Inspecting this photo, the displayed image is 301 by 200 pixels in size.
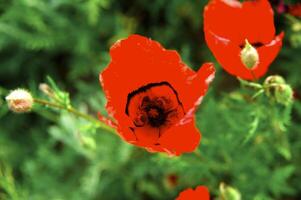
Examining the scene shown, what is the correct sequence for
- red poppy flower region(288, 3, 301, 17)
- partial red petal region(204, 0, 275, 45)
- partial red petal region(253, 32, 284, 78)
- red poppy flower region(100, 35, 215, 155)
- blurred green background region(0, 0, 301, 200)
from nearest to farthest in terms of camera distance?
red poppy flower region(100, 35, 215, 155), partial red petal region(253, 32, 284, 78), partial red petal region(204, 0, 275, 45), red poppy flower region(288, 3, 301, 17), blurred green background region(0, 0, 301, 200)

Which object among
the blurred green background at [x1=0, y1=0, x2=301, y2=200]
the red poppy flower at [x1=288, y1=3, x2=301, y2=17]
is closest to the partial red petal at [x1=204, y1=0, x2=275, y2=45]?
the red poppy flower at [x1=288, y1=3, x2=301, y2=17]

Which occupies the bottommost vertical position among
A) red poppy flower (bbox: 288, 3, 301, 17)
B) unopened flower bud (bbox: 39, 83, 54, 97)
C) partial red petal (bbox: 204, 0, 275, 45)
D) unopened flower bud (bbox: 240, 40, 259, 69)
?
red poppy flower (bbox: 288, 3, 301, 17)

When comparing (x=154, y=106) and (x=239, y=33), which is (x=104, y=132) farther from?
(x=239, y=33)

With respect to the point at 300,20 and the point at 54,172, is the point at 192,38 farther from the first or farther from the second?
the point at 54,172

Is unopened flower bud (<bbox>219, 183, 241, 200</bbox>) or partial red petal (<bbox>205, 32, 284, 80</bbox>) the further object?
unopened flower bud (<bbox>219, 183, 241, 200</bbox>)

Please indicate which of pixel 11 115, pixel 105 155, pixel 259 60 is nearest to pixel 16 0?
pixel 11 115

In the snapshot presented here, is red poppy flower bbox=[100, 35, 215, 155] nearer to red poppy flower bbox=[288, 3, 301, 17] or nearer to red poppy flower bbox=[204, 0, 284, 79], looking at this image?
red poppy flower bbox=[204, 0, 284, 79]

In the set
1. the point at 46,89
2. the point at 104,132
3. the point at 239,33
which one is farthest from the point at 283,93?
the point at 104,132
